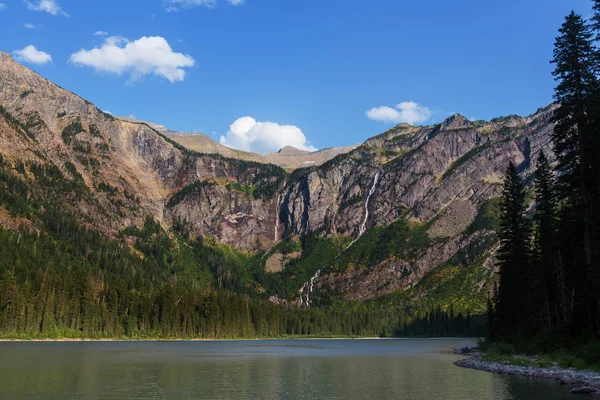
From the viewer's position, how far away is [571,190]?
188ft

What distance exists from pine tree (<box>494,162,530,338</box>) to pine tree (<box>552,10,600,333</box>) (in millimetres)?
30892

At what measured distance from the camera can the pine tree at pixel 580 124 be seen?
2135 inches

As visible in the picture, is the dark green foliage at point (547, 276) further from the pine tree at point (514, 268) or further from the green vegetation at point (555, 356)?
the pine tree at point (514, 268)

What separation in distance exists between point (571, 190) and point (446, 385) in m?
25.9

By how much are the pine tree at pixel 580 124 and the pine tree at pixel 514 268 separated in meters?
30.9

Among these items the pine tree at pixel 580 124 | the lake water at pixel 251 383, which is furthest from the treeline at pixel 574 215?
the lake water at pixel 251 383

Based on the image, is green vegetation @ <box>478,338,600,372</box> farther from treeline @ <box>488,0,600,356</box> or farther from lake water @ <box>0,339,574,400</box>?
lake water @ <box>0,339,574,400</box>

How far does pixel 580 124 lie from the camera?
182 ft

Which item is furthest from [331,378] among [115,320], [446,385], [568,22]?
[115,320]

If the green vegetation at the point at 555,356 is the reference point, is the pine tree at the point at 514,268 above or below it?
above

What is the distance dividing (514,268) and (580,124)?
4235 centimetres

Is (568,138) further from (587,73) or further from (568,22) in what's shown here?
(568,22)

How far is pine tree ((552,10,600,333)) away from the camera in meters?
54.2

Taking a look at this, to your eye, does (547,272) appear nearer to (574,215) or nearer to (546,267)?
(546,267)
